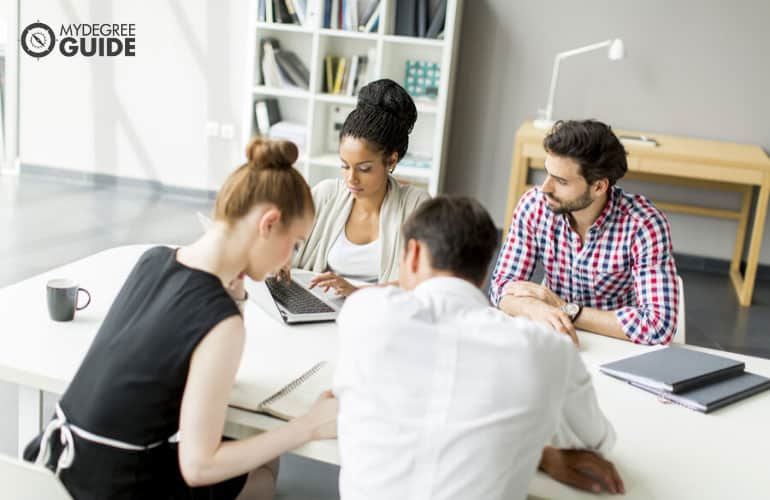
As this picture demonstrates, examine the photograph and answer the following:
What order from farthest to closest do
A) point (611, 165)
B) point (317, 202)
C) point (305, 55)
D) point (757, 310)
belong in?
point (305, 55) → point (757, 310) → point (317, 202) → point (611, 165)

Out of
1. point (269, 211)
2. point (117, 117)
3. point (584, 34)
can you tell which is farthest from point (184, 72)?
point (269, 211)

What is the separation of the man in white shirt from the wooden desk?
11.1 ft

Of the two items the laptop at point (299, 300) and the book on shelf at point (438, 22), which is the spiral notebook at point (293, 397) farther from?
the book on shelf at point (438, 22)

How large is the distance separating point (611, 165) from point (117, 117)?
4479mm

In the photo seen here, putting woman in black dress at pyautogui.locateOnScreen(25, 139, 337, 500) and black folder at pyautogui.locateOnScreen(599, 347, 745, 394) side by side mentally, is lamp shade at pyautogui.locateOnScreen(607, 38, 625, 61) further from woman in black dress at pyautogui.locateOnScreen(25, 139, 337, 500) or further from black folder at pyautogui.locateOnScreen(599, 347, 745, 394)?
woman in black dress at pyautogui.locateOnScreen(25, 139, 337, 500)

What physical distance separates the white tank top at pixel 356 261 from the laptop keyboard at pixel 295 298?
0.95 feet

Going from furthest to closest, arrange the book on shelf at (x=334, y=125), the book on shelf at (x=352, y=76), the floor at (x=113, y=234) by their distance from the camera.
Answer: the book on shelf at (x=334, y=125)
the book on shelf at (x=352, y=76)
the floor at (x=113, y=234)

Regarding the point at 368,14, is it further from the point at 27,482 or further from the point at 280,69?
the point at 27,482

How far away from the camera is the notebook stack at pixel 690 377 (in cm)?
161

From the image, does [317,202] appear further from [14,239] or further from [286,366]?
[14,239]

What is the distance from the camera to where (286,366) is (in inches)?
63.6

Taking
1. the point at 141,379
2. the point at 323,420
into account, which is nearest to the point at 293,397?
the point at 323,420

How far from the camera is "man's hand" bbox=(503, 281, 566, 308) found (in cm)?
204

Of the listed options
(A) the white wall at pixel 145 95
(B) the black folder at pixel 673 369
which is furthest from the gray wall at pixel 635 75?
(B) the black folder at pixel 673 369
